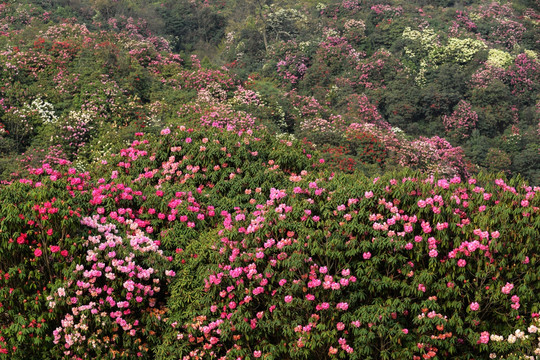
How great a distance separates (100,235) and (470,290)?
6.32 m

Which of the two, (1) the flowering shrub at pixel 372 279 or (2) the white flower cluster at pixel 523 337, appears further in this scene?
(1) the flowering shrub at pixel 372 279

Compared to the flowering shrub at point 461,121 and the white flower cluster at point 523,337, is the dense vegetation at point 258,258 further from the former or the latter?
the flowering shrub at point 461,121

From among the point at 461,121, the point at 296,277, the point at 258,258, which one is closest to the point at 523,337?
the point at 296,277

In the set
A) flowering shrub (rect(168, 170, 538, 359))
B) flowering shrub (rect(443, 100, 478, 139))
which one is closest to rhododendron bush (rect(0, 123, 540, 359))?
flowering shrub (rect(168, 170, 538, 359))

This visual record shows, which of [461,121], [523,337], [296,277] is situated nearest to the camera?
[523,337]

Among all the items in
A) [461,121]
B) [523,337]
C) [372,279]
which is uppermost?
[372,279]

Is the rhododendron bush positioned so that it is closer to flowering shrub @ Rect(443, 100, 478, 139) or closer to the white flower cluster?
the white flower cluster

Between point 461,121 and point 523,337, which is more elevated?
point 523,337

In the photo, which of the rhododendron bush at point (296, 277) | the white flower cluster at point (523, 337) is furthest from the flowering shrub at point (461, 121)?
the white flower cluster at point (523, 337)

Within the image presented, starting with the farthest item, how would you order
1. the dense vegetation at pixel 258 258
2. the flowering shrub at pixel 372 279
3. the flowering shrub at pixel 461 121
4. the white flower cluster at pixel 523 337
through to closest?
the flowering shrub at pixel 461 121, the dense vegetation at pixel 258 258, the flowering shrub at pixel 372 279, the white flower cluster at pixel 523 337

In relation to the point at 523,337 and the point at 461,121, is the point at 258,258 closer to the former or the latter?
the point at 523,337

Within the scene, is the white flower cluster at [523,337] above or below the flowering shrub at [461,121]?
above

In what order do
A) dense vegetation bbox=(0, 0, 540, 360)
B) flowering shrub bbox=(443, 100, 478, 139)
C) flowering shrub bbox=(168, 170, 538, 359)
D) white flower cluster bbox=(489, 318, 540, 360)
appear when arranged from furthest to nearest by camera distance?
flowering shrub bbox=(443, 100, 478, 139), dense vegetation bbox=(0, 0, 540, 360), flowering shrub bbox=(168, 170, 538, 359), white flower cluster bbox=(489, 318, 540, 360)

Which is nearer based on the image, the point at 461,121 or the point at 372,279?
the point at 372,279
